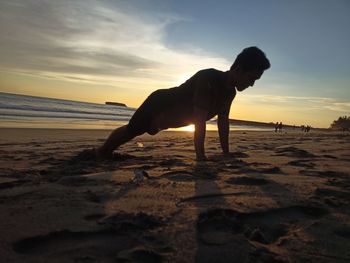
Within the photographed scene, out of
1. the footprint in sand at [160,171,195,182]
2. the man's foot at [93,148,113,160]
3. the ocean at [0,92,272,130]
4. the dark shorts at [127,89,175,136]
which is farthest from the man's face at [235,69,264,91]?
the ocean at [0,92,272,130]

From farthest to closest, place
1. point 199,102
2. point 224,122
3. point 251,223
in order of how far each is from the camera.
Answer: point 224,122, point 199,102, point 251,223

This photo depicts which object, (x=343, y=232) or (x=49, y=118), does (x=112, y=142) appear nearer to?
(x=343, y=232)

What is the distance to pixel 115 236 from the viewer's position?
5.78 ft

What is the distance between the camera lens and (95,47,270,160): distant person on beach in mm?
4164

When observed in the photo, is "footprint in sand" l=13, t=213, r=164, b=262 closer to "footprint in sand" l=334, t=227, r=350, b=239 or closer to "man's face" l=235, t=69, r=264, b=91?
"footprint in sand" l=334, t=227, r=350, b=239

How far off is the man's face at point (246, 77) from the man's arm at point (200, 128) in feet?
1.59

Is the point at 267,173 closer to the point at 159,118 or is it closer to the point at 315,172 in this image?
the point at 315,172

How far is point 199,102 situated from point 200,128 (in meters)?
0.29

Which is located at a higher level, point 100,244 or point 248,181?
point 248,181

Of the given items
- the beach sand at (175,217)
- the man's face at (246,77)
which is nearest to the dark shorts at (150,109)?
the man's face at (246,77)

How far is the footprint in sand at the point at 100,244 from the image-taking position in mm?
1543

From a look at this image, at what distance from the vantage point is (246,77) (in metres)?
4.20

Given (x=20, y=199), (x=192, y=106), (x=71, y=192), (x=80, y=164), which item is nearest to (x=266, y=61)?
(x=192, y=106)

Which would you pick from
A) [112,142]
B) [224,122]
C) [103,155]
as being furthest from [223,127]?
[103,155]
